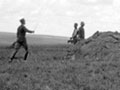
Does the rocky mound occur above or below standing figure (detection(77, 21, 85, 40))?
below

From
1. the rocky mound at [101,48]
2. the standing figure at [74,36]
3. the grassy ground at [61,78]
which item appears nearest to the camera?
the grassy ground at [61,78]

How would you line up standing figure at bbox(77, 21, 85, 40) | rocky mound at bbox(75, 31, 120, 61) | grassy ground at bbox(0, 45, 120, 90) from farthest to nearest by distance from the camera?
standing figure at bbox(77, 21, 85, 40)
rocky mound at bbox(75, 31, 120, 61)
grassy ground at bbox(0, 45, 120, 90)

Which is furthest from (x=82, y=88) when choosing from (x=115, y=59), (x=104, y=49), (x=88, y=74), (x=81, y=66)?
(x=104, y=49)

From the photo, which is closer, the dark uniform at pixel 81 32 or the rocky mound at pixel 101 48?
the rocky mound at pixel 101 48

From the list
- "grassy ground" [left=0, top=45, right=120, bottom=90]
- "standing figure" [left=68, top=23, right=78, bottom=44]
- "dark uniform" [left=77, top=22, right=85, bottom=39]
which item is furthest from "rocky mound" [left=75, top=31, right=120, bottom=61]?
"grassy ground" [left=0, top=45, right=120, bottom=90]

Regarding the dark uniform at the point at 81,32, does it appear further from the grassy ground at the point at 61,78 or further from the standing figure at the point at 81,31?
the grassy ground at the point at 61,78

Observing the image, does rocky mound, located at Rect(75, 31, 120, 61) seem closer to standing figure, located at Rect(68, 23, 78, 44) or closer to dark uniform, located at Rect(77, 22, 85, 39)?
standing figure, located at Rect(68, 23, 78, 44)

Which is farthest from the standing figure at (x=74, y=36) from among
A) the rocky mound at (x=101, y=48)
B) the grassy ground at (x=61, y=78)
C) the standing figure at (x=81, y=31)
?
the grassy ground at (x=61, y=78)

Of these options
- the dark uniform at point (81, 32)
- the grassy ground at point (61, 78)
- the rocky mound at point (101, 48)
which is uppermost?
the dark uniform at point (81, 32)

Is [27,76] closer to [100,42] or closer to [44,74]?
[44,74]

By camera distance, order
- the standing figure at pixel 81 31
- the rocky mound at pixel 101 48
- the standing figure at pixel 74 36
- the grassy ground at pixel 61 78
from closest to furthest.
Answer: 1. the grassy ground at pixel 61 78
2. the rocky mound at pixel 101 48
3. the standing figure at pixel 81 31
4. the standing figure at pixel 74 36

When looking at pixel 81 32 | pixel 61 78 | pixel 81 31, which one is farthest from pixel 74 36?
pixel 61 78

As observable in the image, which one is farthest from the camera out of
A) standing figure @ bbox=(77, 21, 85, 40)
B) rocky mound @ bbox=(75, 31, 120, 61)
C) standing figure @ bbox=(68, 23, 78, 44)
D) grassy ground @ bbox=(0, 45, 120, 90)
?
standing figure @ bbox=(68, 23, 78, 44)

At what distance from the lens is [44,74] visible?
11945 millimetres
